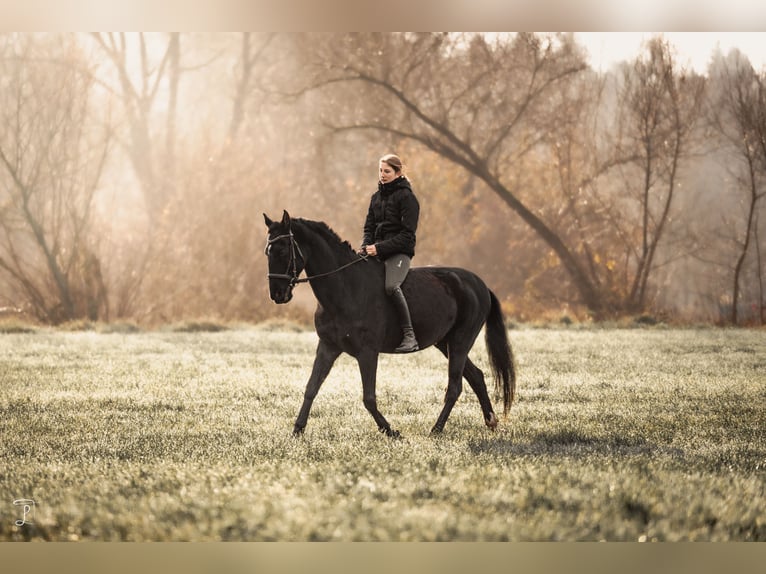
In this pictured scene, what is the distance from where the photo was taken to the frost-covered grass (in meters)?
5.34

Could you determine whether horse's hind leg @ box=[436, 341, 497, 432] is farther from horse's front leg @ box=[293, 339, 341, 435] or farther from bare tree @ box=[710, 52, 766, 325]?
bare tree @ box=[710, 52, 766, 325]

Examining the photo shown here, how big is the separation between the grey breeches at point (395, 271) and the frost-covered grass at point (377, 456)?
3.96 feet

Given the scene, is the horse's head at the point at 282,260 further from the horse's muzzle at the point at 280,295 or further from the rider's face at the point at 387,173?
the rider's face at the point at 387,173

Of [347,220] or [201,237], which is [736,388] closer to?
[201,237]

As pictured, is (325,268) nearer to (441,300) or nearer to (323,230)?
(323,230)

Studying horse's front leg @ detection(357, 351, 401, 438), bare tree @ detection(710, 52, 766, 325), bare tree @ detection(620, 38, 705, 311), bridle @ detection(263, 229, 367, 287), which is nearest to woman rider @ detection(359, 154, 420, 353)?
horse's front leg @ detection(357, 351, 401, 438)

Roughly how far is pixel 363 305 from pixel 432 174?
1484cm

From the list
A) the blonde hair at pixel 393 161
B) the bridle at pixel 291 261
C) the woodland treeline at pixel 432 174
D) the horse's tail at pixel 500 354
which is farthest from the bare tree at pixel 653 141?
the bridle at pixel 291 261

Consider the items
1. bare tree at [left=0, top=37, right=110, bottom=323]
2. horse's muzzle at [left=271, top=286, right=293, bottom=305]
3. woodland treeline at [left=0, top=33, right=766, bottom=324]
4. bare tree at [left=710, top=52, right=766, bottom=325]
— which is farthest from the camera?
woodland treeline at [left=0, top=33, right=766, bottom=324]

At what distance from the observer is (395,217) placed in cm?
752

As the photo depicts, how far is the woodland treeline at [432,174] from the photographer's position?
716 inches

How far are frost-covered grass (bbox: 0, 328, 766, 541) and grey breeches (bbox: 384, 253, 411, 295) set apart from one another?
3.96 ft

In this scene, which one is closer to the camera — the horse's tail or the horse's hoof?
the horse's hoof

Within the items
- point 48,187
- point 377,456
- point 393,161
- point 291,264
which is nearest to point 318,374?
point 291,264
